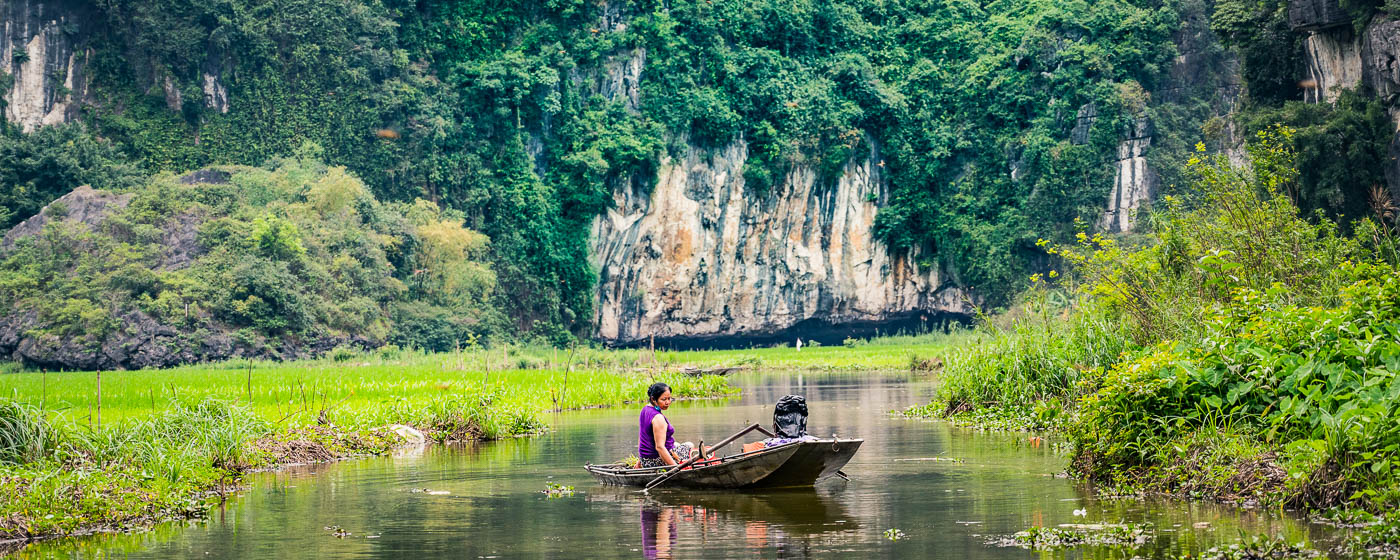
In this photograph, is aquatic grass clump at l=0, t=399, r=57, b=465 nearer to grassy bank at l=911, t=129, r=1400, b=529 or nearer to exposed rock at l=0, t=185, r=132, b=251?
grassy bank at l=911, t=129, r=1400, b=529

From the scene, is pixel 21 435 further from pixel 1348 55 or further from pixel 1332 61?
pixel 1332 61

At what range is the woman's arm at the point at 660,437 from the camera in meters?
13.7

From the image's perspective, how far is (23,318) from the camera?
42.8 meters

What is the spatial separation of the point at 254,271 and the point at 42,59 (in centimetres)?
1676

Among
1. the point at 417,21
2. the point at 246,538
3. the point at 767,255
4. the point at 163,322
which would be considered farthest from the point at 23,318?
the point at 246,538

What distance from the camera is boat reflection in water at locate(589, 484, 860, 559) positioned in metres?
10.5

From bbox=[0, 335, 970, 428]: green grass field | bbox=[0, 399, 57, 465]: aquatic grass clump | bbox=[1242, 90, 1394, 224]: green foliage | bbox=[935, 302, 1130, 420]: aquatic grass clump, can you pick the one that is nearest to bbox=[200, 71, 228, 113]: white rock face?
bbox=[0, 335, 970, 428]: green grass field

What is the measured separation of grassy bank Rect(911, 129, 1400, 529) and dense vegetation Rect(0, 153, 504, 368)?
105ft

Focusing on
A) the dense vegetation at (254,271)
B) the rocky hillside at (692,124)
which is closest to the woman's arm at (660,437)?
the dense vegetation at (254,271)

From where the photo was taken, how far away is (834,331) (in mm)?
66938

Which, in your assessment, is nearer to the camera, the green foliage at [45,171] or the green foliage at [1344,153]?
the green foliage at [1344,153]

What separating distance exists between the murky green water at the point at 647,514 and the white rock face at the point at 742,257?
1673 inches

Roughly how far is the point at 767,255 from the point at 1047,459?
47.8 metres

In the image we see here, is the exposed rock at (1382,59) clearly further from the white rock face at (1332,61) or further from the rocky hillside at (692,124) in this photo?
the rocky hillside at (692,124)
